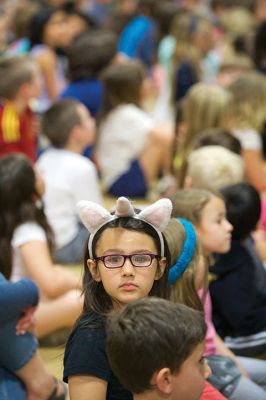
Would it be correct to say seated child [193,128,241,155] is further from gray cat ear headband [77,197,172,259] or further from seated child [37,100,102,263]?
gray cat ear headband [77,197,172,259]

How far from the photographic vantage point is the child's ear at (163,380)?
2.01 metres

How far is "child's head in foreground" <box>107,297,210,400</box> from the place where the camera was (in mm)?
2016

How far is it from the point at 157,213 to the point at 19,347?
77cm

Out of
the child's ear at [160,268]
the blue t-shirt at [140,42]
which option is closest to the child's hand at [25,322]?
the child's ear at [160,268]

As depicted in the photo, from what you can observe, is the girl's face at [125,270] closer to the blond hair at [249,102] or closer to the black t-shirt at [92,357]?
the black t-shirt at [92,357]

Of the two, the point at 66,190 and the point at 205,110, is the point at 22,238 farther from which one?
the point at 205,110

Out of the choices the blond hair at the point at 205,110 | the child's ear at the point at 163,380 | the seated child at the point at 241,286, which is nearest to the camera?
the child's ear at the point at 163,380

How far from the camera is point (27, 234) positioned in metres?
3.60

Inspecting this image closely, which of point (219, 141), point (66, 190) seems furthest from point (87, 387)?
point (66, 190)

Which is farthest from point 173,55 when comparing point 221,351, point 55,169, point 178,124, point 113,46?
point 221,351

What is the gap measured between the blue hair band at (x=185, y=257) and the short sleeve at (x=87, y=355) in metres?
0.42

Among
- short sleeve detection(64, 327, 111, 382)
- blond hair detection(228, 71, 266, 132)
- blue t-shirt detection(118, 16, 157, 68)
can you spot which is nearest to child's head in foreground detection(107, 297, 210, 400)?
short sleeve detection(64, 327, 111, 382)

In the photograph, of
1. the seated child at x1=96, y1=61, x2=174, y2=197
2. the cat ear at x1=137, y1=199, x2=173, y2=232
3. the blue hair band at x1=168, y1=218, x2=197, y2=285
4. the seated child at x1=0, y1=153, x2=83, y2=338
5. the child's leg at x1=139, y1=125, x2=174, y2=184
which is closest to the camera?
the cat ear at x1=137, y1=199, x2=173, y2=232

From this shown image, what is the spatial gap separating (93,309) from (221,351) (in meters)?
0.87
